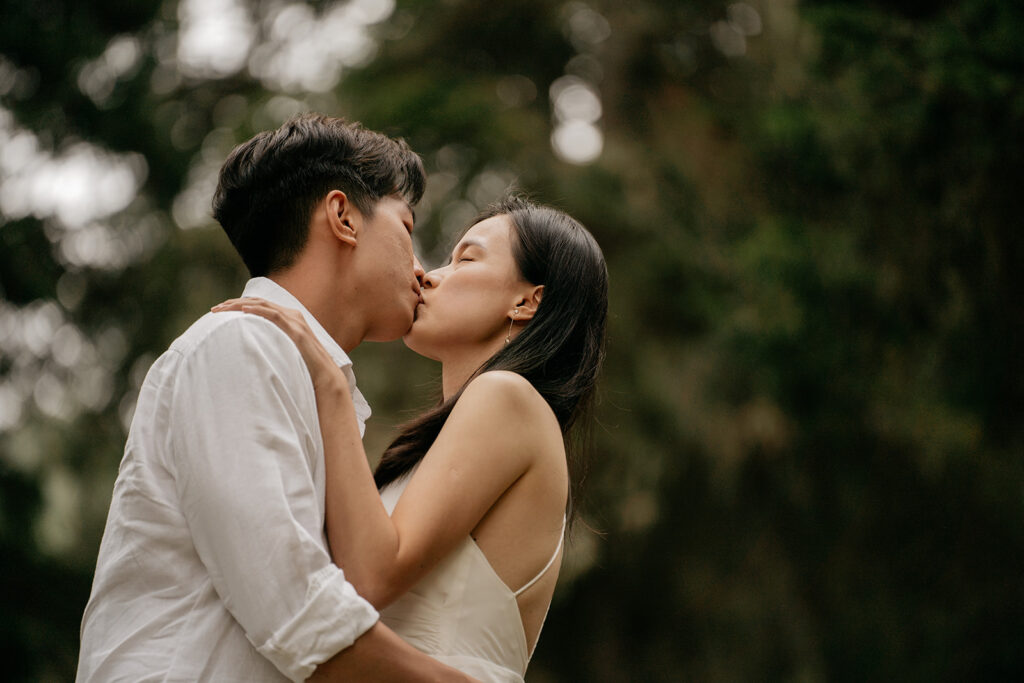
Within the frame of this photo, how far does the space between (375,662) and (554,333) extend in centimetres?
104

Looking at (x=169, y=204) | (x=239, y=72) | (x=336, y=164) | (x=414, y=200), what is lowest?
(x=169, y=204)

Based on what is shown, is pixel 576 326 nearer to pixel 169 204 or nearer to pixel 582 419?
pixel 582 419

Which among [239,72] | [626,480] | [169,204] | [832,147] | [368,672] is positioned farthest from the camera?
[239,72]

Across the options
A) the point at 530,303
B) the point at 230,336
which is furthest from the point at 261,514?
the point at 530,303

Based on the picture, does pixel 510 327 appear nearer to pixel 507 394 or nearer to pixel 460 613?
pixel 507 394

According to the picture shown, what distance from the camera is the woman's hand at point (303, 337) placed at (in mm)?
1977

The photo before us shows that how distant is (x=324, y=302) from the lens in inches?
90.5

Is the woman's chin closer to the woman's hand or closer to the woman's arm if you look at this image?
the woman's arm

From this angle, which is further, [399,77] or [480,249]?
[399,77]

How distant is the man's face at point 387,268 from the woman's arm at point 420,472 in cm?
30

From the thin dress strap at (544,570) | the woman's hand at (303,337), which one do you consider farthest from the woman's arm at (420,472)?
the thin dress strap at (544,570)

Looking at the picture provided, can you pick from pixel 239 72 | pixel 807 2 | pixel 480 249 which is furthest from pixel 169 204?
pixel 480 249

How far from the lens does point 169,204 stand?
765 centimetres

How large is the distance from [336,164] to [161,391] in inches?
28.0
